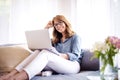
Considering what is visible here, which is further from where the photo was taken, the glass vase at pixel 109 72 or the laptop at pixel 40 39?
the laptop at pixel 40 39

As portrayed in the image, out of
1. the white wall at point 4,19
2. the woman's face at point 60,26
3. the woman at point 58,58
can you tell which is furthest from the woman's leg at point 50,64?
the white wall at point 4,19

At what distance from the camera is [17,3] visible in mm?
3111

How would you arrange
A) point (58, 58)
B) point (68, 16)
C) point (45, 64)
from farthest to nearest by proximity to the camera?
1. point (68, 16)
2. point (58, 58)
3. point (45, 64)

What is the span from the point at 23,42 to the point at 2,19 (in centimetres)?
41

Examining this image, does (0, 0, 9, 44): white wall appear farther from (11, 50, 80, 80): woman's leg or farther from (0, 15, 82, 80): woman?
(11, 50, 80, 80): woman's leg

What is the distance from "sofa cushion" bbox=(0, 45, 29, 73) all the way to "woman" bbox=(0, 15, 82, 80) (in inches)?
6.3

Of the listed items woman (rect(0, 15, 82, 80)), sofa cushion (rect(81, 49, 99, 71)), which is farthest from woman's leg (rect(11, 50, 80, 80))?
sofa cushion (rect(81, 49, 99, 71))

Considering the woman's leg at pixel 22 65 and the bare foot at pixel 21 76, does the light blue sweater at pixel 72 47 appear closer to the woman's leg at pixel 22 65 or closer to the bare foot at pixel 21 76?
the woman's leg at pixel 22 65

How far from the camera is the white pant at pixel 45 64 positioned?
7.30 feet

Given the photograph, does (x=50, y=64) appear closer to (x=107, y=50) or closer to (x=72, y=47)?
(x=72, y=47)

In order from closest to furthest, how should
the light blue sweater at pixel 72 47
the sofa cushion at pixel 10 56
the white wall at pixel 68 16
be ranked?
1. the sofa cushion at pixel 10 56
2. the light blue sweater at pixel 72 47
3. the white wall at pixel 68 16

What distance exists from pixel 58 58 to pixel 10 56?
0.55m

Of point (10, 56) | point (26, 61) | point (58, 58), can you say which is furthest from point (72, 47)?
point (10, 56)

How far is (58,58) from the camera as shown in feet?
8.05
